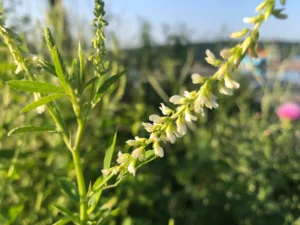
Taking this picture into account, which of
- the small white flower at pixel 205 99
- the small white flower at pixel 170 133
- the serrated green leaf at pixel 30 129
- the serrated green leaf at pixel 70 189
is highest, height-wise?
the small white flower at pixel 205 99

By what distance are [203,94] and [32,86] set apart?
209 millimetres

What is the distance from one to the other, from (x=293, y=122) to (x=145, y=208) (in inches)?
28.4

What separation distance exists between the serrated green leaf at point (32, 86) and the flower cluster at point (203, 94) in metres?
0.12

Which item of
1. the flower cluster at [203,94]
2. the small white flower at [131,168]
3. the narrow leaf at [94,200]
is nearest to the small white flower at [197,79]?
the flower cluster at [203,94]

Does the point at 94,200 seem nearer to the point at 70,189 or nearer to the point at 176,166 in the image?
the point at 70,189

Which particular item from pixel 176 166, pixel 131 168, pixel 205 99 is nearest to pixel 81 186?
pixel 131 168

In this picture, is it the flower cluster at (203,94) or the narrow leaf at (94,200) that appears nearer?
the flower cluster at (203,94)

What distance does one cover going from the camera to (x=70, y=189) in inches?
24.9

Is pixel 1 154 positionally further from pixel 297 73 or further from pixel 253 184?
Result: pixel 297 73

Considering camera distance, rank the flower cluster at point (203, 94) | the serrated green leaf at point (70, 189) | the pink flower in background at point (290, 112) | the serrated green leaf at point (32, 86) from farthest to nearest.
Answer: the pink flower in background at point (290, 112) → the serrated green leaf at point (70, 189) → the serrated green leaf at point (32, 86) → the flower cluster at point (203, 94)

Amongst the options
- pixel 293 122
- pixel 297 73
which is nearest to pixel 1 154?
pixel 293 122

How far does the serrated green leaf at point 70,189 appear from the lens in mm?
616

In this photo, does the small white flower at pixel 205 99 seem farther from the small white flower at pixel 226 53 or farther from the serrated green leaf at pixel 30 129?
the serrated green leaf at pixel 30 129

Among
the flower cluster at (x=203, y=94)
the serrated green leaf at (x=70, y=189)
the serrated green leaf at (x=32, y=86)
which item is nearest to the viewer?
the flower cluster at (x=203, y=94)
